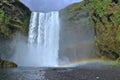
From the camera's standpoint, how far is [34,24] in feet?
208

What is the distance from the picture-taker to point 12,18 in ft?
195

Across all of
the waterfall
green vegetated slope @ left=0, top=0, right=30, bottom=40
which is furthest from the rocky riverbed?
the waterfall

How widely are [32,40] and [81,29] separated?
1102 centimetres

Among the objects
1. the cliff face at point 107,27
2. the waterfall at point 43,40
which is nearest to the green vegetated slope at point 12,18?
the waterfall at point 43,40

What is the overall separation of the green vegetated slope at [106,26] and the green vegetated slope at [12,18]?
1522 centimetres

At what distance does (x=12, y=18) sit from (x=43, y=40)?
831 cm

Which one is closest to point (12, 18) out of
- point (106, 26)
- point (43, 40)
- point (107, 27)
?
point (43, 40)

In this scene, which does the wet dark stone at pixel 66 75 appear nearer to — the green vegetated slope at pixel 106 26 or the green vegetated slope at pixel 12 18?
the green vegetated slope at pixel 106 26

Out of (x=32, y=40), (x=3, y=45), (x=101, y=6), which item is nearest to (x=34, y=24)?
(x=32, y=40)

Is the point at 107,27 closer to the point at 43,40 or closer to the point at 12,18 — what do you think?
the point at 43,40

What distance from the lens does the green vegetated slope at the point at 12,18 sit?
184 ft

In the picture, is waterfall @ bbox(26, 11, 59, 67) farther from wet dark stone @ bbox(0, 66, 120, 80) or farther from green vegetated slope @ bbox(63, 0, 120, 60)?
wet dark stone @ bbox(0, 66, 120, 80)

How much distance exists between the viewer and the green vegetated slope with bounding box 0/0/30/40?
55938 millimetres

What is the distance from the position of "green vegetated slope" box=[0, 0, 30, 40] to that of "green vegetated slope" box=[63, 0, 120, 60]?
15.2 metres
